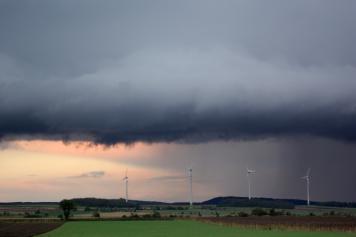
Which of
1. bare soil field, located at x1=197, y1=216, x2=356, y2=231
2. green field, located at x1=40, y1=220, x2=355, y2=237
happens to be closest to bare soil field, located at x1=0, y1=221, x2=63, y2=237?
green field, located at x1=40, y1=220, x2=355, y2=237

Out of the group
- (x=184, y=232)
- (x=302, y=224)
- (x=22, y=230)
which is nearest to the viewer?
(x=184, y=232)

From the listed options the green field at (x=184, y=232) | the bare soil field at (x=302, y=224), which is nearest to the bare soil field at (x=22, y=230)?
the green field at (x=184, y=232)

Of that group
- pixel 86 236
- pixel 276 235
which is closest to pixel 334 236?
pixel 276 235

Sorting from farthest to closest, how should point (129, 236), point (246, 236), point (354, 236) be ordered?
point (129, 236) < point (246, 236) < point (354, 236)

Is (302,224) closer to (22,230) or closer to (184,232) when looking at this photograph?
(184,232)

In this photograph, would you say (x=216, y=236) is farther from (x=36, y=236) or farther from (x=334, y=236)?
(x=36, y=236)

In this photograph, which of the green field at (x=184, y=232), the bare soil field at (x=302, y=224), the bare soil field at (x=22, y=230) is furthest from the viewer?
the bare soil field at (x=302, y=224)

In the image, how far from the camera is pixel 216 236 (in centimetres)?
8731

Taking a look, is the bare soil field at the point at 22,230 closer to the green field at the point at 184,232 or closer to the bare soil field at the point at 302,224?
the green field at the point at 184,232

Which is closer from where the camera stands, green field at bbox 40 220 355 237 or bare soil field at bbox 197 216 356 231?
green field at bbox 40 220 355 237

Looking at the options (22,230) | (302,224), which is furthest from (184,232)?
(302,224)

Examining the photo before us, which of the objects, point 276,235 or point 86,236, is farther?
point 86,236

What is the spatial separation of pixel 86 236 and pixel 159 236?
13.2 m

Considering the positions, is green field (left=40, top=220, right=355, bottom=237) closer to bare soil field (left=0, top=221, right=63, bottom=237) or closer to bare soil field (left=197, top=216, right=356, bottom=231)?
bare soil field (left=0, top=221, right=63, bottom=237)
